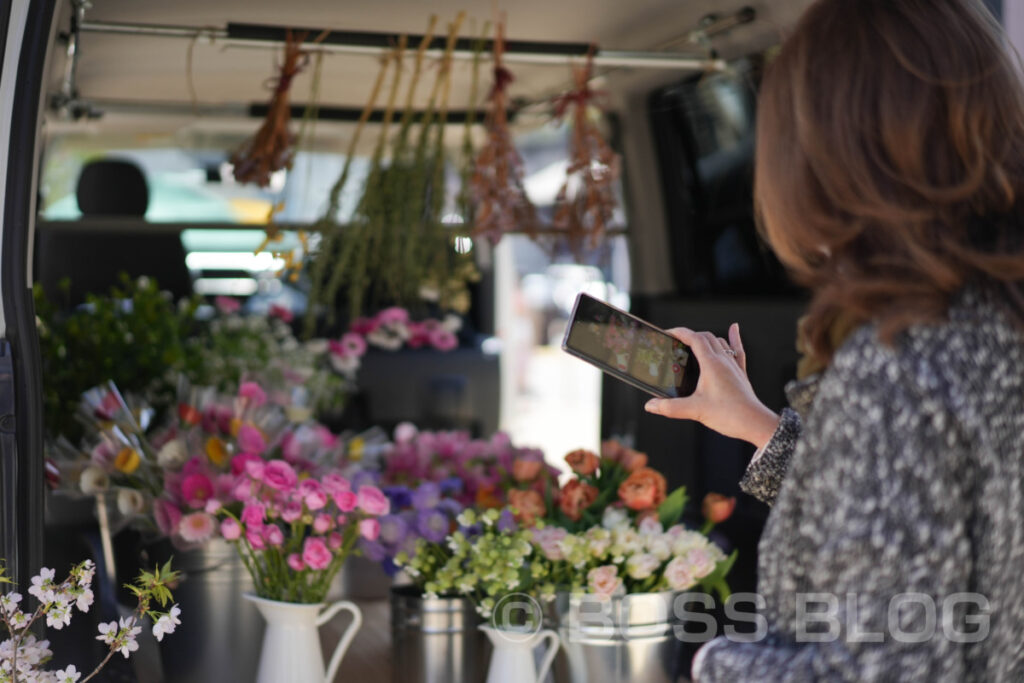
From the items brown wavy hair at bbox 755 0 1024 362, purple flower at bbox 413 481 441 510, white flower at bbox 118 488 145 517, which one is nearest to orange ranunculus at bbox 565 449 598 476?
purple flower at bbox 413 481 441 510

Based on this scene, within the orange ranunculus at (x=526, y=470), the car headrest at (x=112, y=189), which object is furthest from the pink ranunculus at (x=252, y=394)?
the car headrest at (x=112, y=189)

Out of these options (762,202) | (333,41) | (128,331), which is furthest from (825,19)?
(128,331)

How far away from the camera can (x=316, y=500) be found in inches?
77.5

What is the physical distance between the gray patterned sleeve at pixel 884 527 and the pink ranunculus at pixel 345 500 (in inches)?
43.4

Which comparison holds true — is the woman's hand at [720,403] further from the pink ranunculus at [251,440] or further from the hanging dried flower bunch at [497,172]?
the hanging dried flower bunch at [497,172]

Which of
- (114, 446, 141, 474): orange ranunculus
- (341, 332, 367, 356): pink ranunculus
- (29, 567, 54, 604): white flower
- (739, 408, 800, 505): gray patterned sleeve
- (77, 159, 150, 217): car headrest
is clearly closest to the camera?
(739, 408, 800, 505): gray patterned sleeve

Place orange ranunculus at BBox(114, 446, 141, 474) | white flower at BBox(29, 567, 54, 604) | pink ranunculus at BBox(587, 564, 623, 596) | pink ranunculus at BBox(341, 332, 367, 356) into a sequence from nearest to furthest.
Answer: white flower at BBox(29, 567, 54, 604) → pink ranunculus at BBox(587, 564, 623, 596) → orange ranunculus at BBox(114, 446, 141, 474) → pink ranunculus at BBox(341, 332, 367, 356)

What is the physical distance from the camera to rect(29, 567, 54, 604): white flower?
1472 millimetres

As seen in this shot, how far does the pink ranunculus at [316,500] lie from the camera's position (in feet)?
6.45

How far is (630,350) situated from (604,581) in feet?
2.09

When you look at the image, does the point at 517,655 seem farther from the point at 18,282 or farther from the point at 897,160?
the point at 897,160

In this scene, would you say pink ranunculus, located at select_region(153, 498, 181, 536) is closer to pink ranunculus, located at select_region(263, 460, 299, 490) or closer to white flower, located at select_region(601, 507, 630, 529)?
pink ranunculus, located at select_region(263, 460, 299, 490)

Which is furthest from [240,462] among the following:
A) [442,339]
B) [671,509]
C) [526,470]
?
[442,339]

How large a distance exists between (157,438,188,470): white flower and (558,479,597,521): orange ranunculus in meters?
0.76
